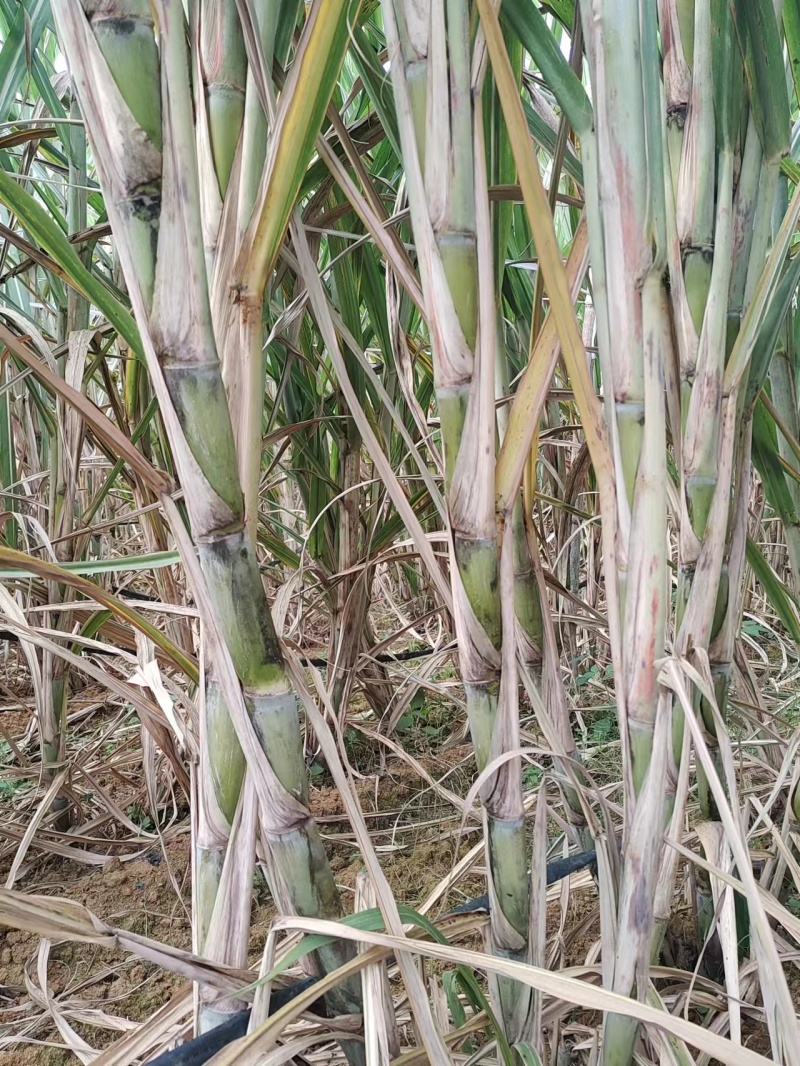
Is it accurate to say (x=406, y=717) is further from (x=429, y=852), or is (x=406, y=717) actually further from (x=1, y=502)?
(x=1, y=502)

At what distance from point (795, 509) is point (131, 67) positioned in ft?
1.69

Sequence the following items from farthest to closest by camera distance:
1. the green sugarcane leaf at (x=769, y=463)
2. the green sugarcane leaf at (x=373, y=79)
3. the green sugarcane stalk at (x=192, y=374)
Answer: the green sugarcane leaf at (x=769, y=463)
the green sugarcane leaf at (x=373, y=79)
the green sugarcane stalk at (x=192, y=374)

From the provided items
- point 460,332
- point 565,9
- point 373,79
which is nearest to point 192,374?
point 460,332

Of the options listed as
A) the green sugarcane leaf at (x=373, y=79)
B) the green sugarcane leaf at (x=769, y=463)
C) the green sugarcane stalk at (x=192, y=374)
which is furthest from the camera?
the green sugarcane leaf at (x=769, y=463)

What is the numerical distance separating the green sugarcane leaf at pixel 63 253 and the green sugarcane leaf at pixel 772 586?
0.41 m

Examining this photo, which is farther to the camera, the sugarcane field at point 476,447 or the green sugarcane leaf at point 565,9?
the green sugarcane leaf at point 565,9

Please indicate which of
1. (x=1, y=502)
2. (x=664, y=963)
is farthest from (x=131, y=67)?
(x=1, y=502)

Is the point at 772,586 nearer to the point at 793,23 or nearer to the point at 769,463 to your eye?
the point at 769,463

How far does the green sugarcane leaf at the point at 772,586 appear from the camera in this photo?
52cm

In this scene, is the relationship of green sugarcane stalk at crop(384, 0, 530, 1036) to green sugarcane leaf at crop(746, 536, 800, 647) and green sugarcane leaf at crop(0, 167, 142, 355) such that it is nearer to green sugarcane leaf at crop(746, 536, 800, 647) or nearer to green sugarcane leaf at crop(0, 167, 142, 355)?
green sugarcane leaf at crop(0, 167, 142, 355)

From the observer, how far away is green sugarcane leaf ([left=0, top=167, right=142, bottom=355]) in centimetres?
35

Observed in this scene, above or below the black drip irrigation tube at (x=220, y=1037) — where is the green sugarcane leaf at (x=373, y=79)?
above

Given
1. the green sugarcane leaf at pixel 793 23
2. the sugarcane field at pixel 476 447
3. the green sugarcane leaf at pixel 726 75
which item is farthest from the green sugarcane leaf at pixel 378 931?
the green sugarcane leaf at pixel 793 23

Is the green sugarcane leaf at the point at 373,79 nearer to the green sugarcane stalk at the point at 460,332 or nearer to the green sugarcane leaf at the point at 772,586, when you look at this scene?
the green sugarcane stalk at the point at 460,332
